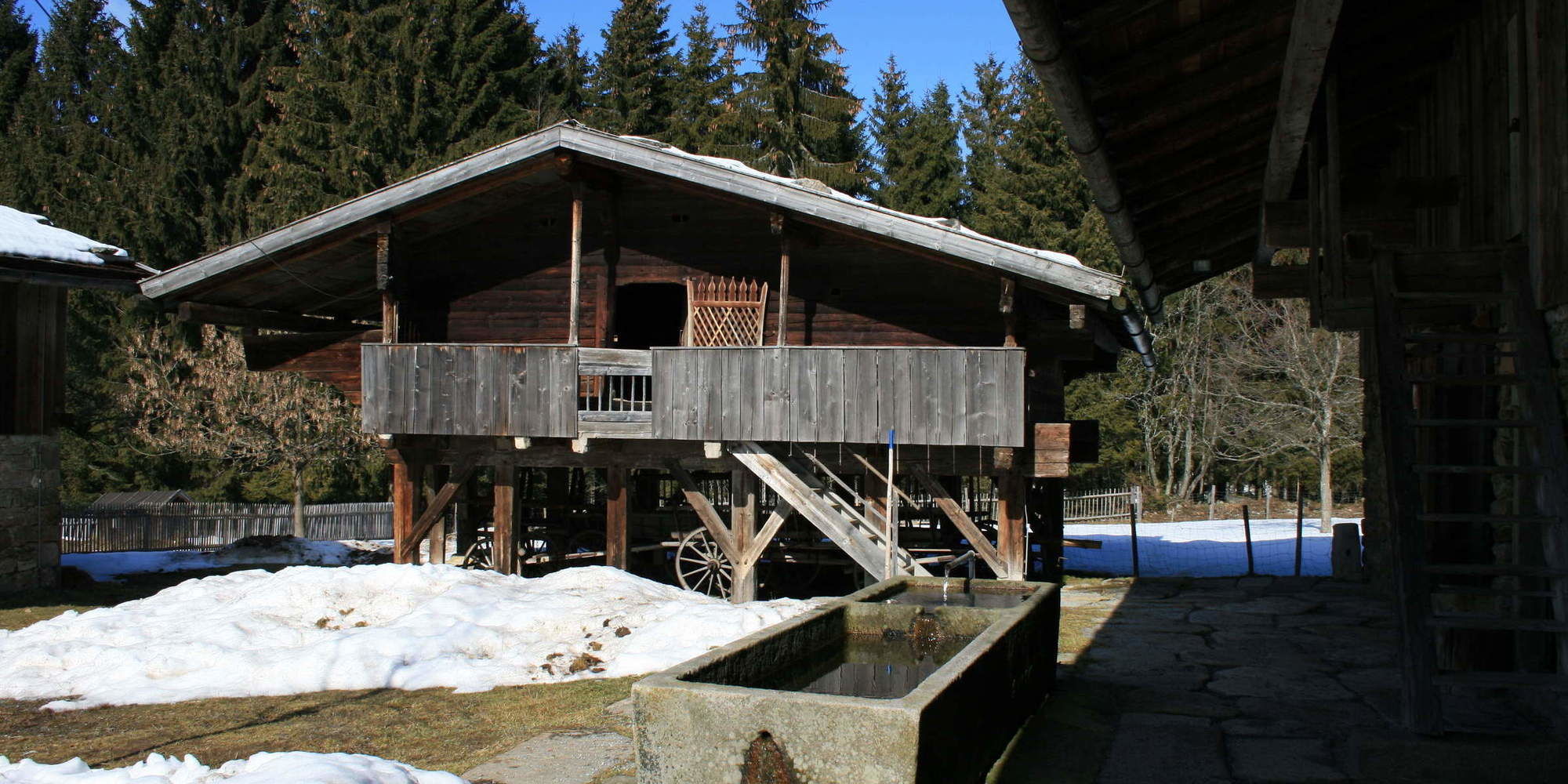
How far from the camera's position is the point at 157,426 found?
31.3 meters

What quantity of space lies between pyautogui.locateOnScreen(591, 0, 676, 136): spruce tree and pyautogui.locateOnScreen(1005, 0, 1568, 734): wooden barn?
3148 centimetres

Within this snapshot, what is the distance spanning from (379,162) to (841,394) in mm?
23546

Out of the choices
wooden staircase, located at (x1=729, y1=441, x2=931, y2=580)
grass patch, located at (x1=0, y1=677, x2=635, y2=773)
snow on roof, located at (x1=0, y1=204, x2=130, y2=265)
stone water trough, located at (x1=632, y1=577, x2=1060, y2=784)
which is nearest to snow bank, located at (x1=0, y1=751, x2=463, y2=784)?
grass patch, located at (x1=0, y1=677, x2=635, y2=773)

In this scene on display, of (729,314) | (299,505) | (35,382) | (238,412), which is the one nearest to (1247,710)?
(729,314)

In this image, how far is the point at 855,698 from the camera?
16.7ft

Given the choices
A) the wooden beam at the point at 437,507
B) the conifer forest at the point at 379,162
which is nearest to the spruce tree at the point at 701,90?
the conifer forest at the point at 379,162

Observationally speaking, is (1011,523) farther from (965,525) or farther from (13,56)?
A: (13,56)

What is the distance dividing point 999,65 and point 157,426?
35129 millimetres

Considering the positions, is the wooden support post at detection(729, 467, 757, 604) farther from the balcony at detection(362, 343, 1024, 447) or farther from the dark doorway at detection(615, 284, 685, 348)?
the dark doorway at detection(615, 284, 685, 348)

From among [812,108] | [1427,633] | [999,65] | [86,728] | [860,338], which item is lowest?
[86,728]

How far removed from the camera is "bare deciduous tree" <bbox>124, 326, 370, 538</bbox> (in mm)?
29078

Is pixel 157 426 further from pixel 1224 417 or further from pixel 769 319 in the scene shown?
pixel 1224 417

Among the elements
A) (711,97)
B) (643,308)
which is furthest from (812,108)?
(643,308)

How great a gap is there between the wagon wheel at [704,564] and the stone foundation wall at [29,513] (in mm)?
9257
